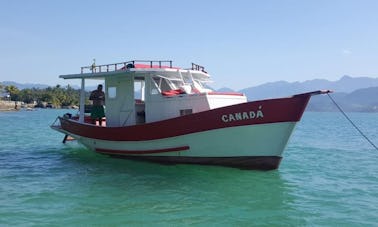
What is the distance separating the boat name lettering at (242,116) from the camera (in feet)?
42.1

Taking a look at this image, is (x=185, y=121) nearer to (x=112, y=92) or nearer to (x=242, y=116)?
(x=242, y=116)

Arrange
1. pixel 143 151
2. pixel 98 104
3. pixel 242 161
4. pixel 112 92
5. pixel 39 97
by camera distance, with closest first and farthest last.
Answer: pixel 242 161 < pixel 143 151 < pixel 112 92 < pixel 98 104 < pixel 39 97

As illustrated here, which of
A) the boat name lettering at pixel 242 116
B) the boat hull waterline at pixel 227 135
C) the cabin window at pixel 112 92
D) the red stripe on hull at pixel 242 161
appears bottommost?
the red stripe on hull at pixel 242 161

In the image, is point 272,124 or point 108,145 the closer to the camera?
point 272,124

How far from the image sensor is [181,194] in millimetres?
11016

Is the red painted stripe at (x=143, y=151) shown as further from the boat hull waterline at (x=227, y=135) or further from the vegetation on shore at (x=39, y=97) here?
the vegetation on shore at (x=39, y=97)

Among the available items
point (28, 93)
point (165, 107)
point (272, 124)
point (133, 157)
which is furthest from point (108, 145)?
point (28, 93)

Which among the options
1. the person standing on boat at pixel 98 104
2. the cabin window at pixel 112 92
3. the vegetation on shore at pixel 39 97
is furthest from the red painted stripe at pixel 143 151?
the vegetation on shore at pixel 39 97

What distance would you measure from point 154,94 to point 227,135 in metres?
3.61

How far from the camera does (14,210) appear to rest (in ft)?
31.1

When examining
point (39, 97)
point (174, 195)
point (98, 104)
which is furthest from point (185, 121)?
point (39, 97)

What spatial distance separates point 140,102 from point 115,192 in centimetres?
630

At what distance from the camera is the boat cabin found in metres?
14.8

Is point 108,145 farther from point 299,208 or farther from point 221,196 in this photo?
point 299,208
